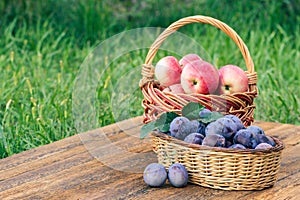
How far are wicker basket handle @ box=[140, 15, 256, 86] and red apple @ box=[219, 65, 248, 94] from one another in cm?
5

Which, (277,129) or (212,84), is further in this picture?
(277,129)

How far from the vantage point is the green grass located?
290 cm

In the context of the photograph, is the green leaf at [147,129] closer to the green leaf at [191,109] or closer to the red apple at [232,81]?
the green leaf at [191,109]

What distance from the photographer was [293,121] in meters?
3.22

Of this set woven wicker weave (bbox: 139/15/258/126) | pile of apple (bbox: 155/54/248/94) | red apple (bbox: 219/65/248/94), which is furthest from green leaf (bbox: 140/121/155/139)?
red apple (bbox: 219/65/248/94)

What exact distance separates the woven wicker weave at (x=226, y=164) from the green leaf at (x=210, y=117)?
0.33 ft

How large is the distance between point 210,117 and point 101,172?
1.41ft

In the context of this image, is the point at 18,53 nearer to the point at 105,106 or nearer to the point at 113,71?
the point at 113,71

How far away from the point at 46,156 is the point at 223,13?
309 cm

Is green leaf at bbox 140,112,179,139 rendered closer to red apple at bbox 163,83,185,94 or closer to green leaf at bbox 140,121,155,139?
green leaf at bbox 140,121,155,139

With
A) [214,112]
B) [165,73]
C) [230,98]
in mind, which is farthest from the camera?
[165,73]

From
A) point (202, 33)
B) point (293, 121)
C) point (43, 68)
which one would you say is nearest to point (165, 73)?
point (293, 121)

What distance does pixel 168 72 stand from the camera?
6.75 ft

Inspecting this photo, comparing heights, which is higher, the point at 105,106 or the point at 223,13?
the point at 223,13
